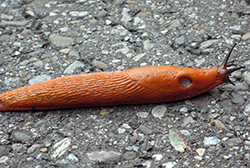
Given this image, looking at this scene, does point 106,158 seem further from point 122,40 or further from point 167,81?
point 122,40

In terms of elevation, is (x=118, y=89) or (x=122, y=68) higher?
(x=118, y=89)

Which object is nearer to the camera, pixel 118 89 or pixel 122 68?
pixel 118 89

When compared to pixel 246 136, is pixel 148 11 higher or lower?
higher

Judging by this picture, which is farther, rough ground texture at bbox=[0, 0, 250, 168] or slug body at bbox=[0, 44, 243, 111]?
slug body at bbox=[0, 44, 243, 111]

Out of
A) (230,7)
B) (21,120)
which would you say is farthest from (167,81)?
(230,7)
